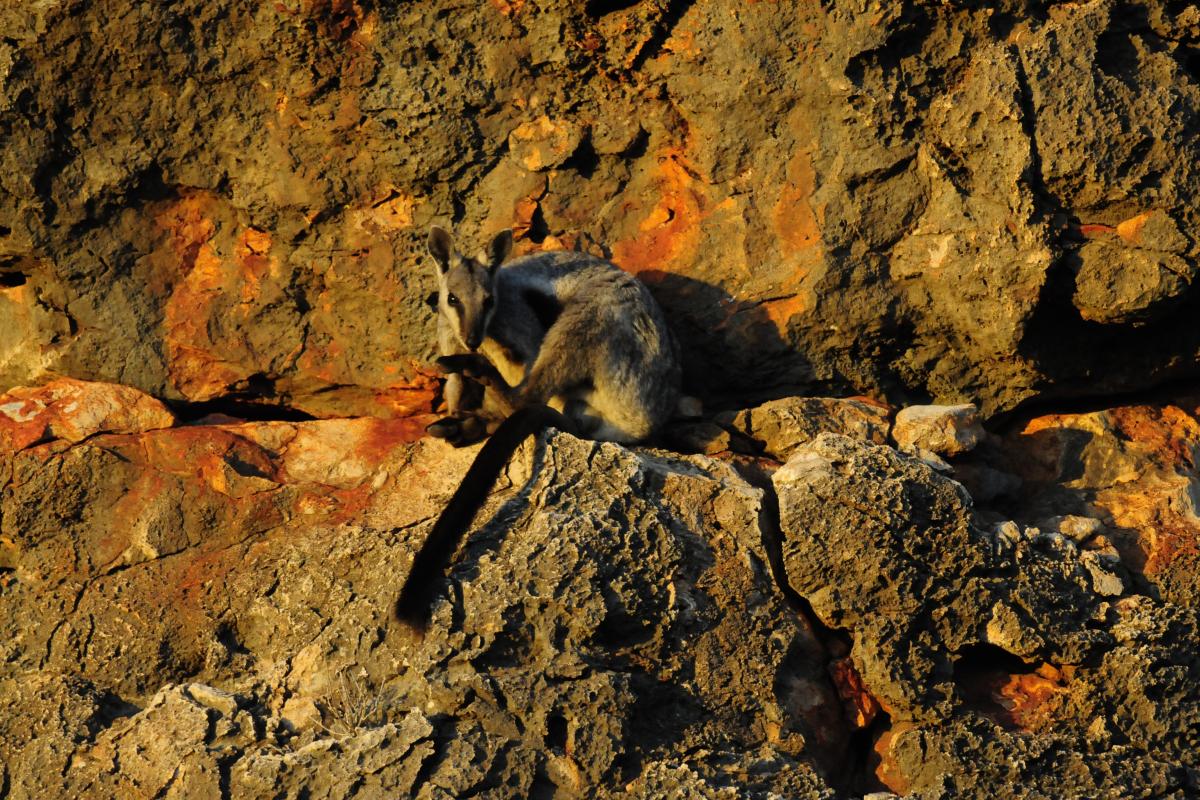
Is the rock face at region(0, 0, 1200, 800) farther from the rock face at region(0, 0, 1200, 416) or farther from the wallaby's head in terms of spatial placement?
the wallaby's head

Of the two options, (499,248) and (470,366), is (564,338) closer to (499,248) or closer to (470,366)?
(470,366)

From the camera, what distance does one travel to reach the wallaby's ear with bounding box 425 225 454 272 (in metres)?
6.11

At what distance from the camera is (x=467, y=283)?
237 inches

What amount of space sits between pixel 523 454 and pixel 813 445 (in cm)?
115

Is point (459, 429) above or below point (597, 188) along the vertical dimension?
below

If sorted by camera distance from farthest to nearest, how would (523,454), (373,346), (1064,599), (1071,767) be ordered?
(373,346)
(523,454)
(1064,599)
(1071,767)

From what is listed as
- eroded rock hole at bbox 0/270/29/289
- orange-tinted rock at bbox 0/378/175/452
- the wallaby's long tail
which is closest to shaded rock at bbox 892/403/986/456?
the wallaby's long tail

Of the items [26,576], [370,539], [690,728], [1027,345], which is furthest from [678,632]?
[26,576]

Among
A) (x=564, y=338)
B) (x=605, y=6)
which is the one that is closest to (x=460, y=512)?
→ (x=564, y=338)

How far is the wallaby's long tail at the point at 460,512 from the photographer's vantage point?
15.3 ft

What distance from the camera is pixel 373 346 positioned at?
21.5 feet

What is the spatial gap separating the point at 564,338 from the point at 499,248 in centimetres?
58

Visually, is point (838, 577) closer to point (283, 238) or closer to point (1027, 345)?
point (1027, 345)

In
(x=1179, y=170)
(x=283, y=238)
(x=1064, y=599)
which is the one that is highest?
(x=1179, y=170)
